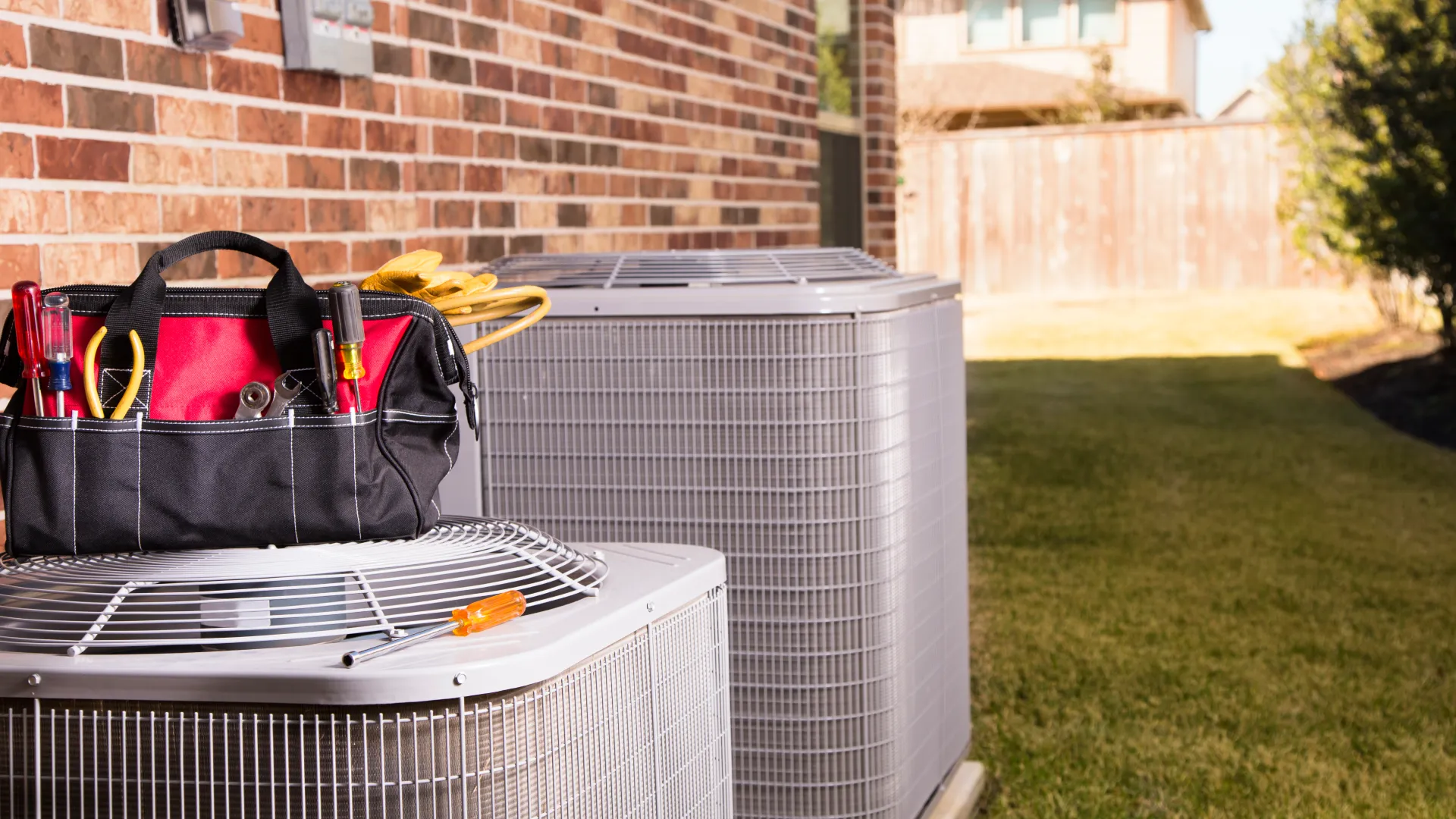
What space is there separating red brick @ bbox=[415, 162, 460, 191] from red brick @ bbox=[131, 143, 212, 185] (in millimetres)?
660

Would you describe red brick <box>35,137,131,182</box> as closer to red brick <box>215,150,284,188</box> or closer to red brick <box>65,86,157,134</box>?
red brick <box>65,86,157,134</box>

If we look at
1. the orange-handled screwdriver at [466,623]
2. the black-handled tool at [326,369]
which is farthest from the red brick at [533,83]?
the orange-handled screwdriver at [466,623]

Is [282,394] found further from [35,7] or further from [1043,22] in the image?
[1043,22]

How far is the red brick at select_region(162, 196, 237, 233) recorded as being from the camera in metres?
2.52

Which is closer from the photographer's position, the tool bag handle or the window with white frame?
the tool bag handle

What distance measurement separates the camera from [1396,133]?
9.32 meters

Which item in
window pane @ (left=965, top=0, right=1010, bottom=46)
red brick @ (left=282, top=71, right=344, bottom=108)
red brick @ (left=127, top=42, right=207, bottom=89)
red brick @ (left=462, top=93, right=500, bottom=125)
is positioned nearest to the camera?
red brick @ (left=127, top=42, right=207, bottom=89)

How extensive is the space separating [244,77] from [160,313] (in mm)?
1141

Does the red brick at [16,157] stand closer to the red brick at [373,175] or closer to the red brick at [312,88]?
the red brick at [312,88]

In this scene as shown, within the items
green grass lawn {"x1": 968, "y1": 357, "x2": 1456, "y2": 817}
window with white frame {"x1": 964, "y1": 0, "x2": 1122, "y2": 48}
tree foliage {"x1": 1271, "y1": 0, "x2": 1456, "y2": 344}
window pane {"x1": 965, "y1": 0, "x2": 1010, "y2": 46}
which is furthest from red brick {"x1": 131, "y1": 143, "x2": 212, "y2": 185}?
window pane {"x1": 965, "y1": 0, "x2": 1010, "y2": 46}

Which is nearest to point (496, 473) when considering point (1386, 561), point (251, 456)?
point (251, 456)

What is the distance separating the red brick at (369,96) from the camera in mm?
2990

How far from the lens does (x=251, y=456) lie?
1.64 meters

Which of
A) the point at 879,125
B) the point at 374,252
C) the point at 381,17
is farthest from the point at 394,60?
the point at 879,125
